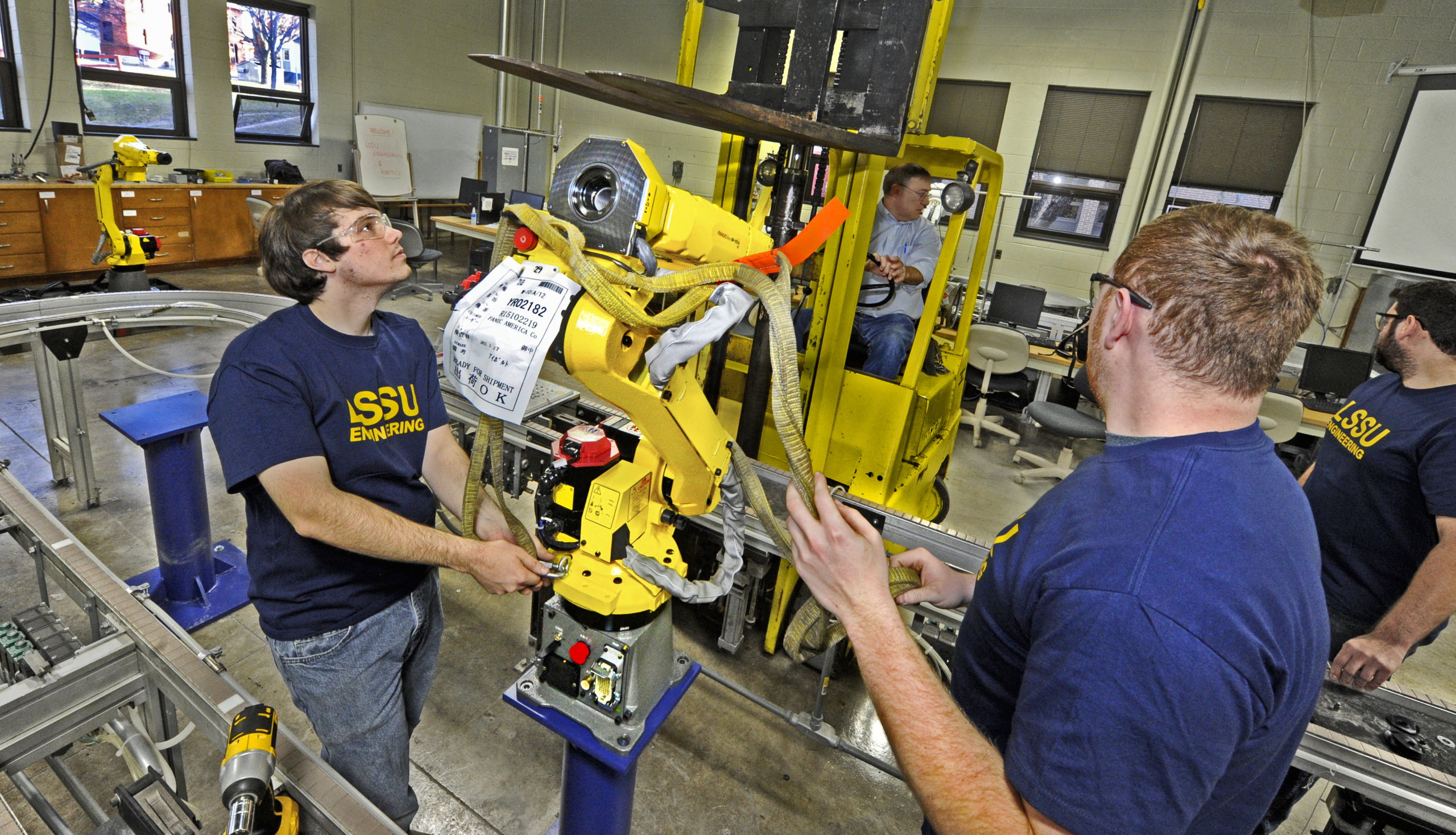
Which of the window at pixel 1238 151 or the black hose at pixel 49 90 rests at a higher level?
the window at pixel 1238 151

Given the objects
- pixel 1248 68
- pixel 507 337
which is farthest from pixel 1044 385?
pixel 507 337

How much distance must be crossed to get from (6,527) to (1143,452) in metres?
2.36

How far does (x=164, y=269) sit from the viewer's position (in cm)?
786

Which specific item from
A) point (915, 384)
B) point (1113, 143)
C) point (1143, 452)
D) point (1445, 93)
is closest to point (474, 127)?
point (1113, 143)

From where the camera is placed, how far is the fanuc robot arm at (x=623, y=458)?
45.6 inches

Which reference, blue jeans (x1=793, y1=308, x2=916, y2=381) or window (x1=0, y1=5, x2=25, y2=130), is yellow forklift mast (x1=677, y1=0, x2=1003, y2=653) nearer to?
blue jeans (x1=793, y1=308, x2=916, y2=381)

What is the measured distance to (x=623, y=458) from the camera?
148 centimetres

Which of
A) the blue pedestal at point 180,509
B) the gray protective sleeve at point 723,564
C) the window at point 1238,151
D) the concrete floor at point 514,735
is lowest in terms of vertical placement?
the concrete floor at point 514,735

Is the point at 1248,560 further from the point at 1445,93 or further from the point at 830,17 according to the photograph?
the point at 1445,93

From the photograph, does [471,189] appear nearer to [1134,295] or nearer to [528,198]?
[528,198]

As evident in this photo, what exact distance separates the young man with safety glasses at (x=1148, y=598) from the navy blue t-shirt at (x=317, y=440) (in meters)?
1.05

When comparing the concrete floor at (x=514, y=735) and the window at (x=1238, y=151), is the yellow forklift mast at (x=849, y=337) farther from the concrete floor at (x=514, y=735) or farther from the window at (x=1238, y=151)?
the window at (x=1238, y=151)

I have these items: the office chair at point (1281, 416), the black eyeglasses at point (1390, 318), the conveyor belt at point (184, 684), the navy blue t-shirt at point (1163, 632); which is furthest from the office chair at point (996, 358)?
the conveyor belt at point (184, 684)

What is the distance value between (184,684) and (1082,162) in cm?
878
